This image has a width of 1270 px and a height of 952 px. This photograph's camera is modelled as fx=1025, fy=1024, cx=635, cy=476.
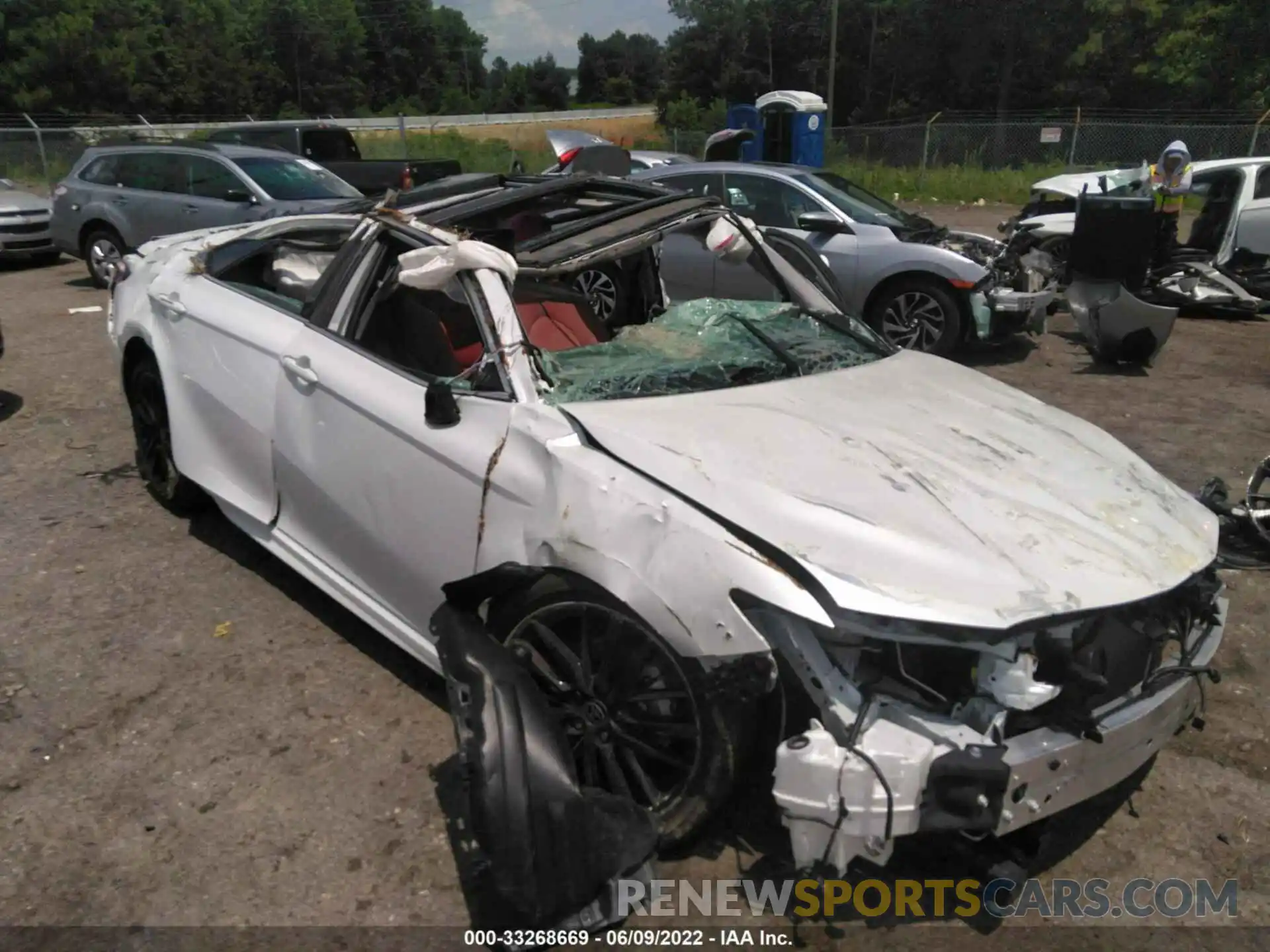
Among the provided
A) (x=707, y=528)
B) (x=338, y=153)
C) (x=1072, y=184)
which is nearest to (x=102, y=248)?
(x=338, y=153)

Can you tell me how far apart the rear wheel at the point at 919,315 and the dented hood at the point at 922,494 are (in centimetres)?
524

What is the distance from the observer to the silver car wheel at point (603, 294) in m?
4.62

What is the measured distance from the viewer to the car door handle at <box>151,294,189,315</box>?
4.42 meters

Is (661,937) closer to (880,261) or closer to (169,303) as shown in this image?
(169,303)

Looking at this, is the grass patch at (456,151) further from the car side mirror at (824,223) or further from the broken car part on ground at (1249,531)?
the broken car part on ground at (1249,531)

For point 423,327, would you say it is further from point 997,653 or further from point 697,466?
point 997,653

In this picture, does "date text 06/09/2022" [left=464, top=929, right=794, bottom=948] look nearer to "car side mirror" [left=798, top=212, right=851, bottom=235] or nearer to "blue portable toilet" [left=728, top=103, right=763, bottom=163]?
"car side mirror" [left=798, top=212, right=851, bottom=235]

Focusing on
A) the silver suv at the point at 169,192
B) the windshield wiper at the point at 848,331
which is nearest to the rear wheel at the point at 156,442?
the windshield wiper at the point at 848,331

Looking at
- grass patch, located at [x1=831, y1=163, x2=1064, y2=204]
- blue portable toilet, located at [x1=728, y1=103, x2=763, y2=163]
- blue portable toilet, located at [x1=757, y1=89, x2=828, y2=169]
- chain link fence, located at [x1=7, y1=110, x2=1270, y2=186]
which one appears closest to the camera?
blue portable toilet, located at [x1=757, y1=89, x2=828, y2=169]

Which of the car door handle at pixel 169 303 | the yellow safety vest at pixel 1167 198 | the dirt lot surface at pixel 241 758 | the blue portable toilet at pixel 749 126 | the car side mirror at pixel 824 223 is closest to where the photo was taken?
the dirt lot surface at pixel 241 758

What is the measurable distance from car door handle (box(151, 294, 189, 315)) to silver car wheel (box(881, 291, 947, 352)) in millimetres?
5842

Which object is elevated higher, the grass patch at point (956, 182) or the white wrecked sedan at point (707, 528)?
the white wrecked sedan at point (707, 528)

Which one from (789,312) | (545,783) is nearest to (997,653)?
(545,783)

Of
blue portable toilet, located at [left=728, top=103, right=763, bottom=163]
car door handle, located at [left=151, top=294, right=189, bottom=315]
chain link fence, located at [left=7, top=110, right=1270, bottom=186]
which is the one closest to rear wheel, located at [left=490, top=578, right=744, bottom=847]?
car door handle, located at [left=151, top=294, right=189, bottom=315]
